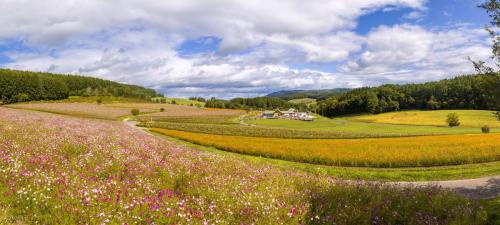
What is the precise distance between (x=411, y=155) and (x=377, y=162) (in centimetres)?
308

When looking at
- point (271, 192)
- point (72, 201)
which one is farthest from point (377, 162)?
point (72, 201)

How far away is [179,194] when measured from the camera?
812 cm

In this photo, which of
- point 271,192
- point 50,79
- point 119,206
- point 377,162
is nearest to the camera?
point 119,206

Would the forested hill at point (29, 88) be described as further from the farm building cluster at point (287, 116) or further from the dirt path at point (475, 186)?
the dirt path at point (475, 186)

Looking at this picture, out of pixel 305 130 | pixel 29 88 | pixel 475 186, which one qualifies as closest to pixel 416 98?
pixel 305 130

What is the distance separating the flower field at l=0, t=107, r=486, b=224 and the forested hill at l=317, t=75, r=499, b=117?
11818 centimetres

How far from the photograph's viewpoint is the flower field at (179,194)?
6375 millimetres

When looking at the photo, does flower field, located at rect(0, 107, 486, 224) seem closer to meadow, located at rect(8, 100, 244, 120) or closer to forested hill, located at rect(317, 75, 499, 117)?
meadow, located at rect(8, 100, 244, 120)

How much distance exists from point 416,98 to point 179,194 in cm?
14342

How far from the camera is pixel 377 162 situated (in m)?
24.3

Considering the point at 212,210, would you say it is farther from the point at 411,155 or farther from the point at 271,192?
the point at 411,155

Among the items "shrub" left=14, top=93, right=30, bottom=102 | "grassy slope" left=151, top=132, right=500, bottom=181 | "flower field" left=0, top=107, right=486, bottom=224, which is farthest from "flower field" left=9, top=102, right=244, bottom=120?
"flower field" left=0, top=107, right=486, bottom=224

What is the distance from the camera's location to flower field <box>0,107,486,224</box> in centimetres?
638

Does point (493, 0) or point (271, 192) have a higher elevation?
point (493, 0)
